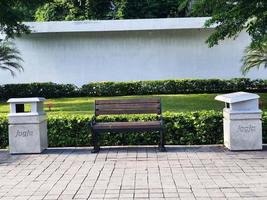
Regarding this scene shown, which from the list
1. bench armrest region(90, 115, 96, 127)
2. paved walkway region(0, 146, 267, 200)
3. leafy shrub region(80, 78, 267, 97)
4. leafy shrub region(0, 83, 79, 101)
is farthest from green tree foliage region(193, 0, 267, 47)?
leafy shrub region(0, 83, 79, 101)

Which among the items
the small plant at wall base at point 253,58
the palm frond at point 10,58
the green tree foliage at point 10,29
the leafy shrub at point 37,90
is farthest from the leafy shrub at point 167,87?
the green tree foliage at point 10,29

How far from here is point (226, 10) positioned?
52.2 ft

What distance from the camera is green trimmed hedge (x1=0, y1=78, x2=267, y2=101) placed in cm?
2395

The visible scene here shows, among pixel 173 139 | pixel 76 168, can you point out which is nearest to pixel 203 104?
pixel 173 139

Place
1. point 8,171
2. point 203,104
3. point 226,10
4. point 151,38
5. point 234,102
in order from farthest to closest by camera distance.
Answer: point 151,38, point 203,104, point 226,10, point 234,102, point 8,171

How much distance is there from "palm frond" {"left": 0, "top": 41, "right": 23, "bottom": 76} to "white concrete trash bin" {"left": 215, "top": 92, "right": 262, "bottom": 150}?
16.0m

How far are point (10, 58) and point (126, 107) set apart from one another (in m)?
14.7

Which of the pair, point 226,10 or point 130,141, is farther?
point 226,10

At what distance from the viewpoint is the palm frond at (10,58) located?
2362 cm

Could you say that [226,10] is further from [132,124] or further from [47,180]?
[47,180]

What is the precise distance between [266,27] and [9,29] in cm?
1080

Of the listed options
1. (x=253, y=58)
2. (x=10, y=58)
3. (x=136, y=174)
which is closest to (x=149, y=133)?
(x=136, y=174)

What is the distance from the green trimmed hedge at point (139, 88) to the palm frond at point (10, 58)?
1.00 m

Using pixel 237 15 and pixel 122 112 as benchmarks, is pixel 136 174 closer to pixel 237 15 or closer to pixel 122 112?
pixel 122 112
